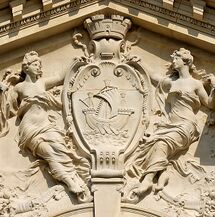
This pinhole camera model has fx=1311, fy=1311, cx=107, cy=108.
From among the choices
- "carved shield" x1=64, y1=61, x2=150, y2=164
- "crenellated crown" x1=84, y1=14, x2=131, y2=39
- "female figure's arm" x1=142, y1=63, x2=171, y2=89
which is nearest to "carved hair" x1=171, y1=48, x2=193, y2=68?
"female figure's arm" x1=142, y1=63, x2=171, y2=89

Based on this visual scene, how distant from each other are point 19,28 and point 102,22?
1.04 metres

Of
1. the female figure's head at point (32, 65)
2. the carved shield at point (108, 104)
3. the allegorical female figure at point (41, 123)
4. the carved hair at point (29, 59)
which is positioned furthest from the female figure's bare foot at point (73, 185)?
the carved hair at point (29, 59)

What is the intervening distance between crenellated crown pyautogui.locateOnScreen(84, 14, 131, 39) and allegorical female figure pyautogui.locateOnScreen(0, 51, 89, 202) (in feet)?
2.40

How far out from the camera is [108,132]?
1573 cm

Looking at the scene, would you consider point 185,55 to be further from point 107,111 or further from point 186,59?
point 107,111

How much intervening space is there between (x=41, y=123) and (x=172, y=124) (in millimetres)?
1582

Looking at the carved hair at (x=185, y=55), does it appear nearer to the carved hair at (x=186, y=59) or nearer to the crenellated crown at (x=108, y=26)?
the carved hair at (x=186, y=59)

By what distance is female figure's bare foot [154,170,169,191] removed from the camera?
1551 cm

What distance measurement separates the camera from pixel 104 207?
50.3 ft

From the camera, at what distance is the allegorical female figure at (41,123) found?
1557cm

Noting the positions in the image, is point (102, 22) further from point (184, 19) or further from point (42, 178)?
A: point (42, 178)

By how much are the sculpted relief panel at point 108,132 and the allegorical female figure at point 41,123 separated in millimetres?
12

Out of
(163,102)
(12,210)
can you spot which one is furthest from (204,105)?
(12,210)

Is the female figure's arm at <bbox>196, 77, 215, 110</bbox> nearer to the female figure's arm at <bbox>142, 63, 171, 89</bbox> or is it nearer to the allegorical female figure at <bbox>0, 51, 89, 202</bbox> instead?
the female figure's arm at <bbox>142, 63, 171, 89</bbox>
